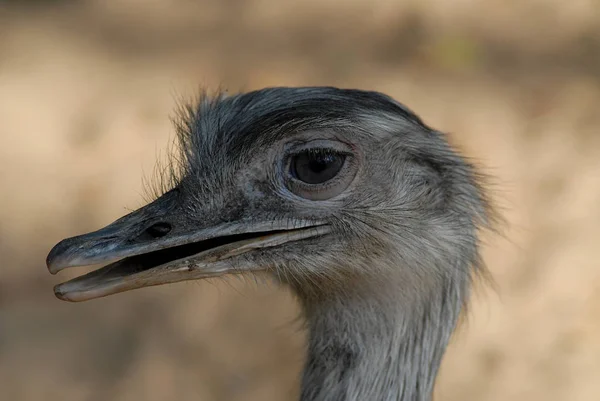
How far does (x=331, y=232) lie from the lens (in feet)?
6.06

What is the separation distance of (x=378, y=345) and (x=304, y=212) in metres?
0.34

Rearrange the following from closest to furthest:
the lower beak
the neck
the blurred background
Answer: the lower beak
the neck
the blurred background

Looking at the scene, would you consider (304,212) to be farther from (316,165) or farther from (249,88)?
(249,88)

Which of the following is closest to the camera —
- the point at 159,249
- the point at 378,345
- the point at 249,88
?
the point at 159,249

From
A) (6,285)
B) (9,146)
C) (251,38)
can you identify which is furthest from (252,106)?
(251,38)

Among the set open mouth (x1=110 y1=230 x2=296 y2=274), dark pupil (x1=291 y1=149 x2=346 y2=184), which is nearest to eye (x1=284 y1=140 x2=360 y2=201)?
dark pupil (x1=291 y1=149 x2=346 y2=184)

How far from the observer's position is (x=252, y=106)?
Result: 6.43ft

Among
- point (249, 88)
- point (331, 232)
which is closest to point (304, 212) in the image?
point (331, 232)

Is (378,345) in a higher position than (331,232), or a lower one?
lower

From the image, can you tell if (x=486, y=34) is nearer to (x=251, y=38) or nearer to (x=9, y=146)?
(x=251, y=38)

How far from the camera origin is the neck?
192 cm

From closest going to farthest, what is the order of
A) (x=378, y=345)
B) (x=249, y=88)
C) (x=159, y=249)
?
(x=159, y=249), (x=378, y=345), (x=249, y=88)

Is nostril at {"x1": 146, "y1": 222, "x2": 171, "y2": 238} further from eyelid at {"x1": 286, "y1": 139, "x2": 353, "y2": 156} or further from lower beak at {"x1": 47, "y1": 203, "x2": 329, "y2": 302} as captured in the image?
eyelid at {"x1": 286, "y1": 139, "x2": 353, "y2": 156}

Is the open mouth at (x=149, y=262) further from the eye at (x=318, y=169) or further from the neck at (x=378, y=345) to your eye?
the neck at (x=378, y=345)
